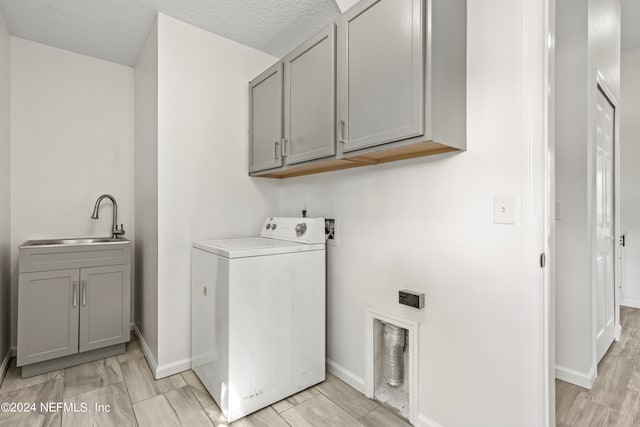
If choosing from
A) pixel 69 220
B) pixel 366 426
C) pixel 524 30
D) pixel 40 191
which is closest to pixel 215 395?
pixel 366 426

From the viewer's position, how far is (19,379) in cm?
206

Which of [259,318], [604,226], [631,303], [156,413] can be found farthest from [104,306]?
[631,303]

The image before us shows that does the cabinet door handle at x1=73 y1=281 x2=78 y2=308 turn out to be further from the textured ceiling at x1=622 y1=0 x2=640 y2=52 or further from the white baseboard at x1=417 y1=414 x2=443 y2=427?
the textured ceiling at x1=622 y1=0 x2=640 y2=52

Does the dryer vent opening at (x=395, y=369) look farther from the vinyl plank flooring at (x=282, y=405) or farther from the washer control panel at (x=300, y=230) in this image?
the washer control panel at (x=300, y=230)

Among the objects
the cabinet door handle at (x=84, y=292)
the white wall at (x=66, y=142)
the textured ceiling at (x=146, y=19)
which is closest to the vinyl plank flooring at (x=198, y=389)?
the cabinet door handle at (x=84, y=292)

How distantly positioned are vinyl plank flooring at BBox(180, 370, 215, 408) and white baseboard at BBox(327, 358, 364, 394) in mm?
782

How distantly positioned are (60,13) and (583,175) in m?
3.68

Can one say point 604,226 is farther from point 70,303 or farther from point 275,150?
point 70,303

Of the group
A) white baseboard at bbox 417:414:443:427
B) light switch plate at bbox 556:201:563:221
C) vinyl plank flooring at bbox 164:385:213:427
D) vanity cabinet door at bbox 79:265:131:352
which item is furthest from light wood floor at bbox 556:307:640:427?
vanity cabinet door at bbox 79:265:131:352

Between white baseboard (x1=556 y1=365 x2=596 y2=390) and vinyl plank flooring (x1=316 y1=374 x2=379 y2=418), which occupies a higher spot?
white baseboard (x1=556 y1=365 x2=596 y2=390)

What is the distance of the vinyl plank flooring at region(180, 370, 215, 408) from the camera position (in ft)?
6.04

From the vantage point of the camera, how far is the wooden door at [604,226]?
228cm

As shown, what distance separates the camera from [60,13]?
213cm

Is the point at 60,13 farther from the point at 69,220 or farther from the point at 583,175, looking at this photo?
the point at 583,175
